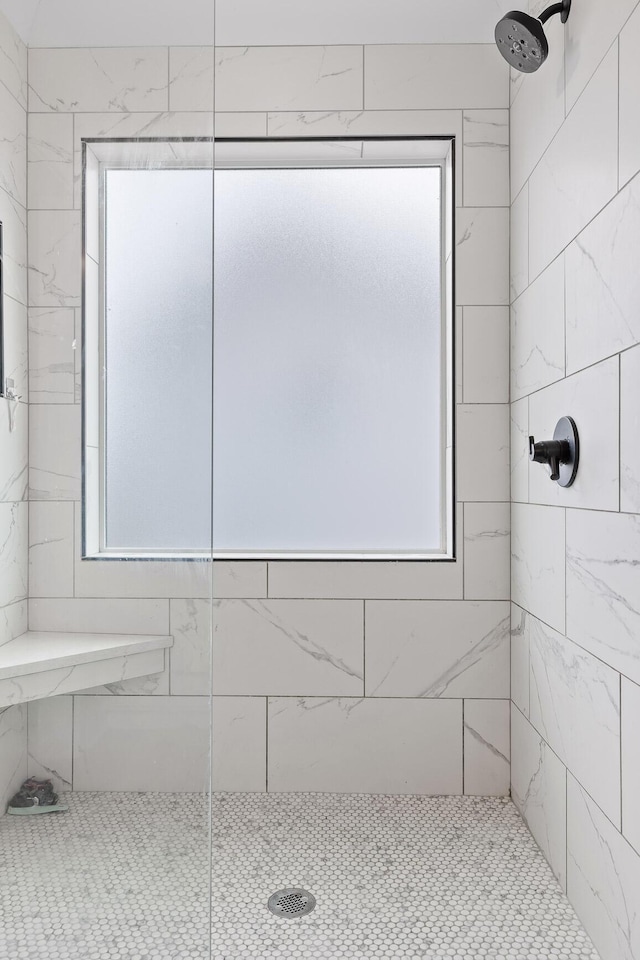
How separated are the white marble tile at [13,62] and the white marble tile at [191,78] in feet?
0.71

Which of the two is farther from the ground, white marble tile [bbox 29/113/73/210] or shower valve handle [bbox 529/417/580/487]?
white marble tile [bbox 29/113/73/210]

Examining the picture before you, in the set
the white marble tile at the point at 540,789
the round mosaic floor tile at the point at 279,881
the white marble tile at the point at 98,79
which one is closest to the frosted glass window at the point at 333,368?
the white marble tile at the point at 540,789

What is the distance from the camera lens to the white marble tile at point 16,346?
90cm

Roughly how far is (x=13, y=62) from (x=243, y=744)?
1.84 meters

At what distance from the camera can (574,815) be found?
5.01 feet

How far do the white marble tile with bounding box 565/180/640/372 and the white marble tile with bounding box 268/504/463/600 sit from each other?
32.2 inches

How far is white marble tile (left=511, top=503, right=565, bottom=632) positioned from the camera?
164 cm

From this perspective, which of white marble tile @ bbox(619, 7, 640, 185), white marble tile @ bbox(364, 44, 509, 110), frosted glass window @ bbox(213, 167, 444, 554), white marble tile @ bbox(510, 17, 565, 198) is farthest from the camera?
frosted glass window @ bbox(213, 167, 444, 554)

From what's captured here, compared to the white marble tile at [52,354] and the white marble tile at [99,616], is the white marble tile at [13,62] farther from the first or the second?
the white marble tile at [99,616]

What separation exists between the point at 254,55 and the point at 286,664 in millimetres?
1880

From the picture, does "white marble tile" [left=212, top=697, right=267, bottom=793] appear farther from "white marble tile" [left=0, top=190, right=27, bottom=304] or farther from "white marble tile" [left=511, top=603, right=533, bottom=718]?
"white marble tile" [left=0, top=190, right=27, bottom=304]

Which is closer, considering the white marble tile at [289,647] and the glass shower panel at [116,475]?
the glass shower panel at [116,475]

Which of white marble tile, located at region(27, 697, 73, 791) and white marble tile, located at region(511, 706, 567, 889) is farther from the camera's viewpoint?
white marble tile, located at region(511, 706, 567, 889)

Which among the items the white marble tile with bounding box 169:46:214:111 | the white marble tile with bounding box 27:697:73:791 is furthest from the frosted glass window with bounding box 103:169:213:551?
the white marble tile with bounding box 27:697:73:791
